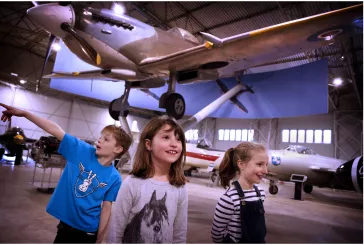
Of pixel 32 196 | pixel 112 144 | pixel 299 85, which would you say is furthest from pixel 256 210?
→ pixel 299 85

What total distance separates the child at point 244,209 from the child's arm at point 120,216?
0.63 metres

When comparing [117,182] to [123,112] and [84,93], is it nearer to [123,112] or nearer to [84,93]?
[123,112]

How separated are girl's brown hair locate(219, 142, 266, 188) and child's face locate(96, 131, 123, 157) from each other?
86 centimetres

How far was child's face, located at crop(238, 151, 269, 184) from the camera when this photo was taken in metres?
1.57

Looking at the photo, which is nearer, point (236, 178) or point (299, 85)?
point (236, 178)

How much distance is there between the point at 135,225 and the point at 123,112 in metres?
4.21

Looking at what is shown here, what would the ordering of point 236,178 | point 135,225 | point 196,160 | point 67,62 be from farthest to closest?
point 196,160
point 67,62
point 236,178
point 135,225

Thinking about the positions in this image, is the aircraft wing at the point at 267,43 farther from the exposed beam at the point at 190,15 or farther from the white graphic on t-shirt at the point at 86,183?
the exposed beam at the point at 190,15

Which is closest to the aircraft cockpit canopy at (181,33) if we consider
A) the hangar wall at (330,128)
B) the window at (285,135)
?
the hangar wall at (330,128)

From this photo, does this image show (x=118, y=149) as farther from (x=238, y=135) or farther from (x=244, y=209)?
(x=238, y=135)

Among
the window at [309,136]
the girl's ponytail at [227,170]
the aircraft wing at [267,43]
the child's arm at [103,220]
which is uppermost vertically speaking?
the aircraft wing at [267,43]

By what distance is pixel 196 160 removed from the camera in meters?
9.19

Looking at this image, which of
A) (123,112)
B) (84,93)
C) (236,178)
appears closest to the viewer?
(236,178)

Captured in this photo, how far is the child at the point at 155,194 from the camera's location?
47.4 inches
